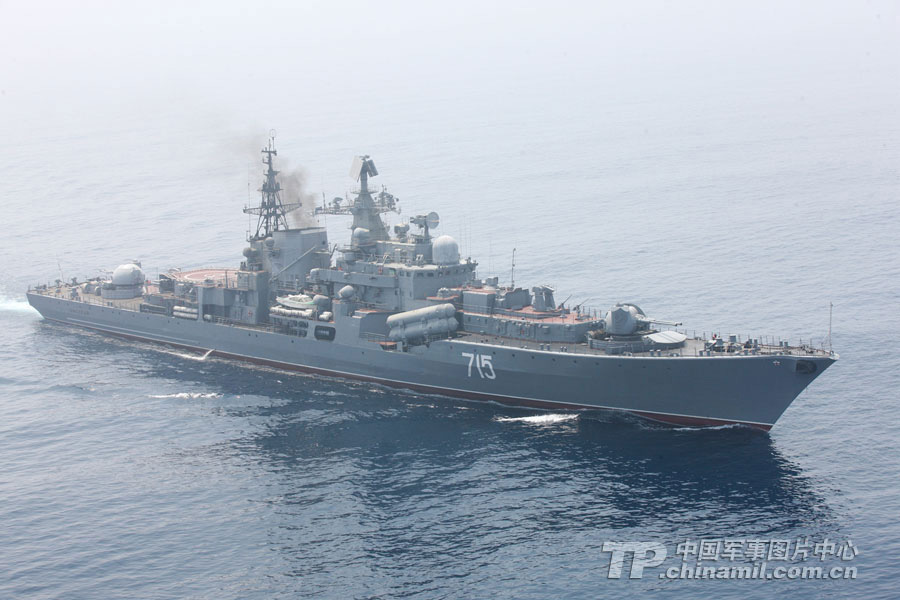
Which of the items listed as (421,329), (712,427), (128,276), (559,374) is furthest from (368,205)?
(712,427)

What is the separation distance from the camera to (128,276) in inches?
2611

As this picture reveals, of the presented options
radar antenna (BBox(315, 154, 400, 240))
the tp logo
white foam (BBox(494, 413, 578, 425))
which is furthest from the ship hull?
the tp logo

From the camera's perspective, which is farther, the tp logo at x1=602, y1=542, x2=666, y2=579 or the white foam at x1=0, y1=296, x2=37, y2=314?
the white foam at x1=0, y1=296, x2=37, y2=314

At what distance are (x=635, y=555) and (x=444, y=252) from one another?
2534 centimetres

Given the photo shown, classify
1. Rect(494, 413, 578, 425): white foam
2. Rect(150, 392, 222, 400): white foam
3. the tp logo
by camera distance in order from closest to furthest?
the tp logo, Rect(494, 413, 578, 425): white foam, Rect(150, 392, 222, 400): white foam

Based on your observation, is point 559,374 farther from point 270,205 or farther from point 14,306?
point 14,306

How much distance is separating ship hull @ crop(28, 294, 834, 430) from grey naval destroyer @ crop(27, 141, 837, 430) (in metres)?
0.07

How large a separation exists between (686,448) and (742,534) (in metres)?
8.10

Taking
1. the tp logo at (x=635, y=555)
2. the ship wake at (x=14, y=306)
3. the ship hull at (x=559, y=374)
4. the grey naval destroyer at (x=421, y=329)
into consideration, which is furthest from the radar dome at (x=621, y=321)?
the ship wake at (x=14, y=306)

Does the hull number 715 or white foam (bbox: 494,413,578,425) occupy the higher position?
the hull number 715

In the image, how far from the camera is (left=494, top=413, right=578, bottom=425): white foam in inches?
1791

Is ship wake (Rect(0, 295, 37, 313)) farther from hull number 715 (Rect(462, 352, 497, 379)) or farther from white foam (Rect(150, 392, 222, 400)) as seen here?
hull number 715 (Rect(462, 352, 497, 379))

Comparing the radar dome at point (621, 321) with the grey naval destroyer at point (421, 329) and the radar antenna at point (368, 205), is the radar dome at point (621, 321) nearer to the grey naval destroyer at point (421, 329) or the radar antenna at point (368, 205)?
the grey naval destroyer at point (421, 329)

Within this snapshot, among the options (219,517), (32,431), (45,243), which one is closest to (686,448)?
(219,517)
